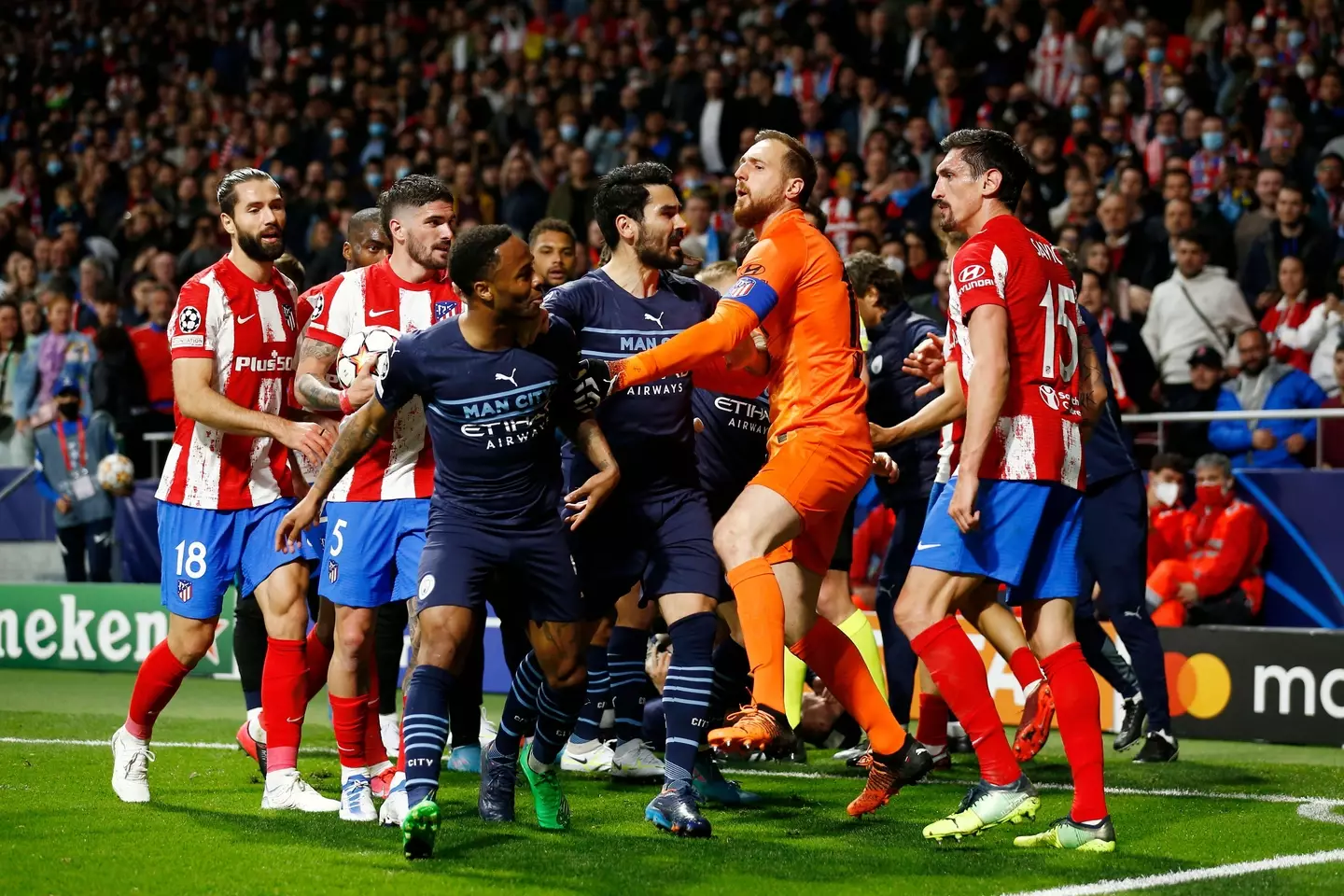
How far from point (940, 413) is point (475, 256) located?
1.90m

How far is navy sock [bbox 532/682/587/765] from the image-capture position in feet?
20.3

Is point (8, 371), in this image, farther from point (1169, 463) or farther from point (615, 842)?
point (615, 842)

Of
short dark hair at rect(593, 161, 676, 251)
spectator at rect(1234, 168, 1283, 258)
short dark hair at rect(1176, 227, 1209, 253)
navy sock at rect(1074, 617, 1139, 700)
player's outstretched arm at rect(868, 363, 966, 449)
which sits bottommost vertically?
navy sock at rect(1074, 617, 1139, 700)

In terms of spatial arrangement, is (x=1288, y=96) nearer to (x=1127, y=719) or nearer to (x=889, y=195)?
(x=889, y=195)

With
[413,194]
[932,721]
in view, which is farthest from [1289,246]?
[413,194]

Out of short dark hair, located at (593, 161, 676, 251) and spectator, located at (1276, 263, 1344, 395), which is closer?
short dark hair, located at (593, 161, 676, 251)

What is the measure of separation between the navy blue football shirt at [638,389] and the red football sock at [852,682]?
0.77 meters

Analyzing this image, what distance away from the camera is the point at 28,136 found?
25.0m

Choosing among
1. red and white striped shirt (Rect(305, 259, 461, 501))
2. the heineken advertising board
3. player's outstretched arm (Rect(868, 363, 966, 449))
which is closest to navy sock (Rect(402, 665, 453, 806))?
red and white striped shirt (Rect(305, 259, 461, 501))

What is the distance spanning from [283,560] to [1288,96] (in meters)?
10.5

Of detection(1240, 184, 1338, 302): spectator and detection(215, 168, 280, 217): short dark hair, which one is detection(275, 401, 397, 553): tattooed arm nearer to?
detection(215, 168, 280, 217): short dark hair

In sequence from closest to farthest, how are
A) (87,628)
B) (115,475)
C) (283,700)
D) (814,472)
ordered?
(814,472) < (283,700) < (87,628) < (115,475)

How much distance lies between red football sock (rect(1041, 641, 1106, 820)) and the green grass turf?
201mm

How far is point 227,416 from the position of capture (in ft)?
22.2
